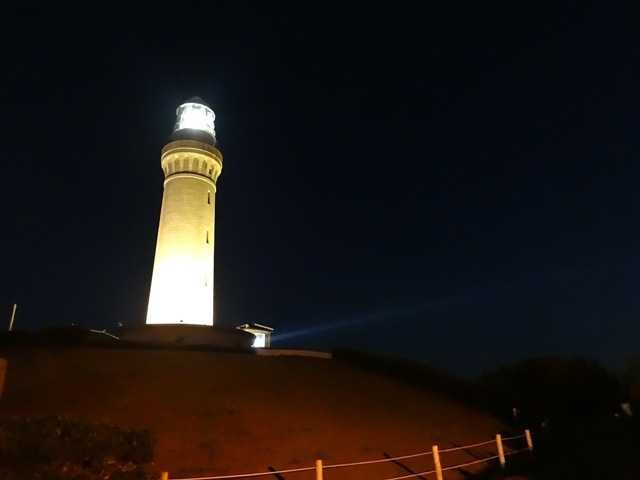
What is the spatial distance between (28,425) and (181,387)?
10604mm

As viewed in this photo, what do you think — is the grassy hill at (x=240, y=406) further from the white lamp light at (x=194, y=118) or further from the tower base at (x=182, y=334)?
the white lamp light at (x=194, y=118)

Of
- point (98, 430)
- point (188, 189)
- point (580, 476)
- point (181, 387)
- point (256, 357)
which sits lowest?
point (580, 476)

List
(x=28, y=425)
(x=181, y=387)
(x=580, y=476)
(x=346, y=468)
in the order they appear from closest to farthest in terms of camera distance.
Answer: (x=28, y=425) < (x=580, y=476) < (x=346, y=468) < (x=181, y=387)

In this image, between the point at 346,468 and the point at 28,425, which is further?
the point at 346,468

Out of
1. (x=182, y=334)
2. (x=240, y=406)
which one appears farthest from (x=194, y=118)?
(x=240, y=406)

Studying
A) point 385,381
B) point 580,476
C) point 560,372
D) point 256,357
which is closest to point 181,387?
point 256,357

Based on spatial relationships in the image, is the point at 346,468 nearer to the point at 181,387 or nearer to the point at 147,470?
the point at 147,470

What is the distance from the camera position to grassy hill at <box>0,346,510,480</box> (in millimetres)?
12391

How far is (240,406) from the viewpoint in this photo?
15633 mm

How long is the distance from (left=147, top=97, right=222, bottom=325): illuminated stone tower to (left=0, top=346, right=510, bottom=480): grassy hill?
28.0 feet

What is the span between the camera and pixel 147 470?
750 cm

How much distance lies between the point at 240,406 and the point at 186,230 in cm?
1814

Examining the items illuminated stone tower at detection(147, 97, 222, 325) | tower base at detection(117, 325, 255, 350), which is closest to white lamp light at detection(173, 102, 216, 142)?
illuminated stone tower at detection(147, 97, 222, 325)

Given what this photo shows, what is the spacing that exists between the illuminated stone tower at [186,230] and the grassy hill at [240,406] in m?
8.53
